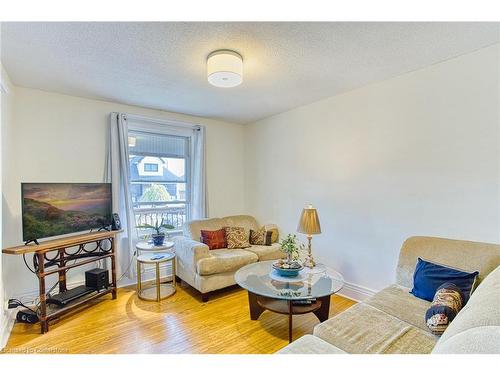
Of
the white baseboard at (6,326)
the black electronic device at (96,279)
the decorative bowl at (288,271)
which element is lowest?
the white baseboard at (6,326)

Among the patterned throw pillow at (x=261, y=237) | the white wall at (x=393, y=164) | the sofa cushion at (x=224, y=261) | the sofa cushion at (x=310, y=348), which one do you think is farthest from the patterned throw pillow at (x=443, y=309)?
the patterned throw pillow at (x=261, y=237)

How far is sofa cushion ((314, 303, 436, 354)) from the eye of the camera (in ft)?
4.53

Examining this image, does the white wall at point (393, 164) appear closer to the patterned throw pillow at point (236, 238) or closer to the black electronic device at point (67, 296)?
the patterned throw pillow at point (236, 238)

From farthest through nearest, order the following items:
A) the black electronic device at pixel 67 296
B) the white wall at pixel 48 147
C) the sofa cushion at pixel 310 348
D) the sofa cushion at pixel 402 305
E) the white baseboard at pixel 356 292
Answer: the white baseboard at pixel 356 292 < the white wall at pixel 48 147 < the black electronic device at pixel 67 296 < the sofa cushion at pixel 402 305 < the sofa cushion at pixel 310 348

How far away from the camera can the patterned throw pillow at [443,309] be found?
1443 mm

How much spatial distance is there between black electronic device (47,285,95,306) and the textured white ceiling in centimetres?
219

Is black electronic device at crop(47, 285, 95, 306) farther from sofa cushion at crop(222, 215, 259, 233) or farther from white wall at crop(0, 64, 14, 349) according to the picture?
sofa cushion at crop(222, 215, 259, 233)

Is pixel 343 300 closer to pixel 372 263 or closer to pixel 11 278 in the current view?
pixel 372 263

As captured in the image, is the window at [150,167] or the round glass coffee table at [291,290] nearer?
the round glass coffee table at [291,290]

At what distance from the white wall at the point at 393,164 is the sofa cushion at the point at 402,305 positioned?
2.51 ft

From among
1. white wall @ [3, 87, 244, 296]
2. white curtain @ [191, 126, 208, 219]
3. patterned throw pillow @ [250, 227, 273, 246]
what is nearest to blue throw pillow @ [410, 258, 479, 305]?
patterned throw pillow @ [250, 227, 273, 246]

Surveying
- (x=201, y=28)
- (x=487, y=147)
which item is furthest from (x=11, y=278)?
(x=487, y=147)

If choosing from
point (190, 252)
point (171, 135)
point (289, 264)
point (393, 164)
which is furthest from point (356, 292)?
point (171, 135)

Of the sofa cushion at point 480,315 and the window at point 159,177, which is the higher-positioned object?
the window at point 159,177
